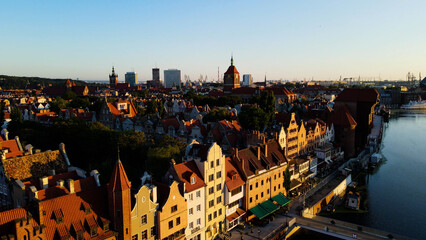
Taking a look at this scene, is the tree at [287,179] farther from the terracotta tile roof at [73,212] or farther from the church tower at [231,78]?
the church tower at [231,78]

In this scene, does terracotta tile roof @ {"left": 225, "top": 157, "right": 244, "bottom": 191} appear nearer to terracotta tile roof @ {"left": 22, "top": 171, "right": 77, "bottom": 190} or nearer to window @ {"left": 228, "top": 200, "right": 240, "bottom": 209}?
window @ {"left": 228, "top": 200, "right": 240, "bottom": 209}

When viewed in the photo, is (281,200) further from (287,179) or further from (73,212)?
(73,212)

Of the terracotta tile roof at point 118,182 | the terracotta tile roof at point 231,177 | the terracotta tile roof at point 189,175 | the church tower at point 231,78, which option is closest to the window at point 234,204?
the terracotta tile roof at point 231,177

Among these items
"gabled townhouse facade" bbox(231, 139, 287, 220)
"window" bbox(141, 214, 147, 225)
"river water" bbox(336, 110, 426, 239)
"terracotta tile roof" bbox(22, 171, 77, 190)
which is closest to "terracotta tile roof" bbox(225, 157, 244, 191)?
"gabled townhouse facade" bbox(231, 139, 287, 220)

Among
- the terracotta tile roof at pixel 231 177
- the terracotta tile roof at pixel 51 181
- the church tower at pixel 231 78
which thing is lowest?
the terracotta tile roof at pixel 231 177

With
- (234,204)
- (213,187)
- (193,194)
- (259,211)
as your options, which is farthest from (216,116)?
(193,194)
